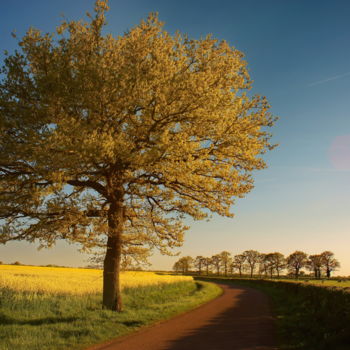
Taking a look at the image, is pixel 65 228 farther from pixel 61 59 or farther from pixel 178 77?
pixel 178 77

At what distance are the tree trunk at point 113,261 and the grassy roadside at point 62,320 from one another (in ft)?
2.37

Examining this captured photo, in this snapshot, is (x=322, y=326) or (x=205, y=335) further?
(x=322, y=326)

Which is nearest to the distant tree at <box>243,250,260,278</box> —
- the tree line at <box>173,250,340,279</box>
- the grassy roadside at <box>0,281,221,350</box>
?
the tree line at <box>173,250,340,279</box>

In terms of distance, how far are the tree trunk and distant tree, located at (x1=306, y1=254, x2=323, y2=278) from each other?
12437 centimetres

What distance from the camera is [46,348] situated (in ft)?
36.3

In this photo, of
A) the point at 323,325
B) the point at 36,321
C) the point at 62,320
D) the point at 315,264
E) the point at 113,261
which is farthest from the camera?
the point at 315,264

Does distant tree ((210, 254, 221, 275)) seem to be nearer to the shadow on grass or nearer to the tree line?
the tree line

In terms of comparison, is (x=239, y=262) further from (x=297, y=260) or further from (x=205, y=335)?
(x=205, y=335)

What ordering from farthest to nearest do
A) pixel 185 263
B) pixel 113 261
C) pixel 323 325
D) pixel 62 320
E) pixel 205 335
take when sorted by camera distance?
pixel 185 263
pixel 113 261
pixel 62 320
pixel 323 325
pixel 205 335

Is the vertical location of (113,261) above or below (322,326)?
above

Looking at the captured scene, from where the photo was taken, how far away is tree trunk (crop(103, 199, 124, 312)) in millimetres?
17391

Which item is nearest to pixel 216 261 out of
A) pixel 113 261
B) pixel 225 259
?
pixel 225 259

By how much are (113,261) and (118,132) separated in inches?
269

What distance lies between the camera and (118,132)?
627 inches
